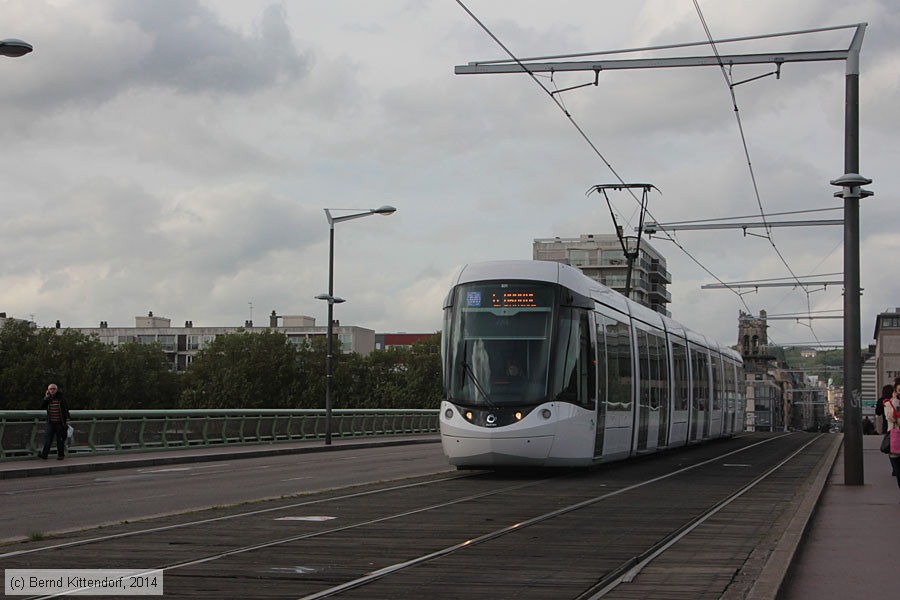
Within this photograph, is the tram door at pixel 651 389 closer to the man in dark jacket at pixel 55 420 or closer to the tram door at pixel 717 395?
the tram door at pixel 717 395

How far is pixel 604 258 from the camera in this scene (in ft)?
517

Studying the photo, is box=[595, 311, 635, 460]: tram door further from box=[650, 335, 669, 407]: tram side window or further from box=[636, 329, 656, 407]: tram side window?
box=[650, 335, 669, 407]: tram side window

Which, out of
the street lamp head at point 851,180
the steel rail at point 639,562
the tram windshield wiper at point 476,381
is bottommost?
the steel rail at point 639,562

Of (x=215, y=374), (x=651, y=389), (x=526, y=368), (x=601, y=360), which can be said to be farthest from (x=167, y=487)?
(x=215, y=374)

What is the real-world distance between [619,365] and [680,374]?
871cm

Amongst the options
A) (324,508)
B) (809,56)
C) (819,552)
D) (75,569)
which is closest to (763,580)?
(819,552)

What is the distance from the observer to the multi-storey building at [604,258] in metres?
154

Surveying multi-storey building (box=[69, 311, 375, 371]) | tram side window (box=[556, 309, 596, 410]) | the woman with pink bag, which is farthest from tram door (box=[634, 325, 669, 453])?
multi-storey building (box=[69, 311, 375, 371])

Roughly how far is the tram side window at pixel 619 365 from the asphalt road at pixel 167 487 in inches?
157

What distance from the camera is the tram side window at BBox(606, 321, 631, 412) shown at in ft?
78.1

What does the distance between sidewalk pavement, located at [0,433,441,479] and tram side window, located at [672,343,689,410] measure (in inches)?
442

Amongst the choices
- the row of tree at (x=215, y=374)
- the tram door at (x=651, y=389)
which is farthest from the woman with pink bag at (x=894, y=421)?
the row of tree at (x=215, y=374)

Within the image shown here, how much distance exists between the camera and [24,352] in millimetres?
116125

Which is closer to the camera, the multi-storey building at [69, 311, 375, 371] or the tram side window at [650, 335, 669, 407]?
the tram side window at [650, 335, 669, 407]
